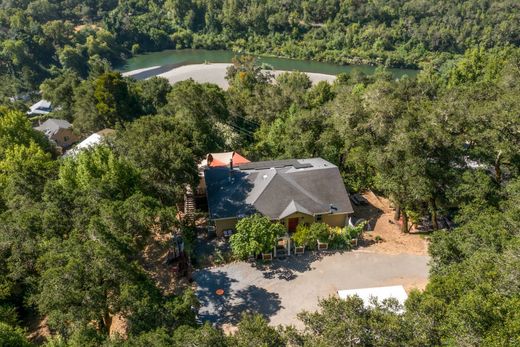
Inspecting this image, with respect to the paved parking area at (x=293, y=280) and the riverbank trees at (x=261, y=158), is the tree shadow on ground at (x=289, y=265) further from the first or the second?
the riverbank trees at (x=261, y=158)

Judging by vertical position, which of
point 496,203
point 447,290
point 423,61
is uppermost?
point 447,290

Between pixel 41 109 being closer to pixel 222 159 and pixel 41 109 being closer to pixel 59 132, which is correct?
pixel 59 132

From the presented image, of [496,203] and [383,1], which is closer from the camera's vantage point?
[496,203]

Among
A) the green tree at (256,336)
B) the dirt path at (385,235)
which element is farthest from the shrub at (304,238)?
the green tree at (256,336)

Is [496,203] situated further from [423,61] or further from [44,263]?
[423,61]

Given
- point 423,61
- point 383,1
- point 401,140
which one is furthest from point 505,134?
point 383,1

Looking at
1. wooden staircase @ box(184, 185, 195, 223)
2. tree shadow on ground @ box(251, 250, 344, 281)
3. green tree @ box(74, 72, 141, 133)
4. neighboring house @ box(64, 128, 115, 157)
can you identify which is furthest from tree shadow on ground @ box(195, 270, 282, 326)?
green tree @ box(74, 72, 141, 133)

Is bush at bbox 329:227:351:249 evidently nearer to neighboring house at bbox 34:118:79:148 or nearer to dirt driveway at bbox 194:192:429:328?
dirt driveway at bbox 194:192:429:328
